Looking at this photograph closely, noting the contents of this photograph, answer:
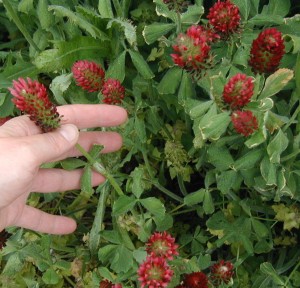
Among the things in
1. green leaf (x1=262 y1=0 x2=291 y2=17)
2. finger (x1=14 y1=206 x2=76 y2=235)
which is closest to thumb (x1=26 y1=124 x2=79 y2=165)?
finger (x1=14 y1=206 x2=76 y2=235)

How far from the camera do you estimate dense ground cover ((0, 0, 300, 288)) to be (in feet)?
4.25

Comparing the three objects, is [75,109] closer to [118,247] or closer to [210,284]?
[118,247]

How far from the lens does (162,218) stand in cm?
155

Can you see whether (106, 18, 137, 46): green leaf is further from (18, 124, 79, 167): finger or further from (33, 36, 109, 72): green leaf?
(18, 124, 79, 167): finger

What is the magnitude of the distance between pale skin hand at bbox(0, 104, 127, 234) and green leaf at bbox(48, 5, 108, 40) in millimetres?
230

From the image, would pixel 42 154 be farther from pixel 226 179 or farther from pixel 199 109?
pixel 226 179

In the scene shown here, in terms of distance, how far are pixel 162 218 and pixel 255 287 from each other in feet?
1.30

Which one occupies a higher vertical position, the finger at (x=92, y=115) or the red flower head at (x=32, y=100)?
the red flower head at (x=32, y=100)

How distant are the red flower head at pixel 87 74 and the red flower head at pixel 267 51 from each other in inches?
15.8

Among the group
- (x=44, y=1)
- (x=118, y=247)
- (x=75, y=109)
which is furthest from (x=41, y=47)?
(x=118, y=247)

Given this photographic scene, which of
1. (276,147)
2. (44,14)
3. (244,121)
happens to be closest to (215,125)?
(244,121)

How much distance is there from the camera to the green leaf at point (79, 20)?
1.50 meters

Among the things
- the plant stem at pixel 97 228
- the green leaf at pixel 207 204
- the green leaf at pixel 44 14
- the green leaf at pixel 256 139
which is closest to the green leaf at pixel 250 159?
the green leaf at pixel 256 139

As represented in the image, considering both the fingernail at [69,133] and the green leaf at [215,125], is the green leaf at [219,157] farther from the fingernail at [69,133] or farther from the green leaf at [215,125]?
the fingernail at [69,133]
